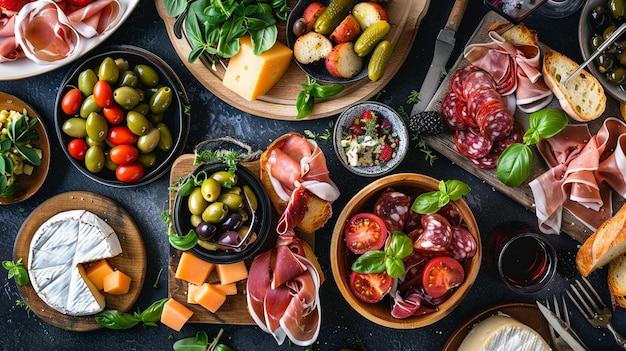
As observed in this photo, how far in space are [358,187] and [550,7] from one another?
0.94 meters

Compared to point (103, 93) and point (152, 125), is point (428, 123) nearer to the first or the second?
point (152, 125)

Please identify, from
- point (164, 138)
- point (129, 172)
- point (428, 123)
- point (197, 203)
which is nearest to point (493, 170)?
point (428, 123)

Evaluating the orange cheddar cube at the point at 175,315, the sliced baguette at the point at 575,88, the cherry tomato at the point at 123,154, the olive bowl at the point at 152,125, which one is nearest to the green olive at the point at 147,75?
the olive bowl at the point at 152,125

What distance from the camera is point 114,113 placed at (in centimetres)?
233

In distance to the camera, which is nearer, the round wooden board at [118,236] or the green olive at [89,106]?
the green olive at [89,106]

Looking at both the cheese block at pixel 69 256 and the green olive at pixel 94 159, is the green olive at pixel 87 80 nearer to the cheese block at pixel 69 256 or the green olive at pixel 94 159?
the green olive at pixel 94 159

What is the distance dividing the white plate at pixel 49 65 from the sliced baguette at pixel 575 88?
4.82 feet

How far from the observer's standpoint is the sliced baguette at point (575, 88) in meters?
2.25

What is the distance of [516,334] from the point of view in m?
2.22

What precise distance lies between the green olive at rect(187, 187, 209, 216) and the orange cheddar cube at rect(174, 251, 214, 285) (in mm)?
192

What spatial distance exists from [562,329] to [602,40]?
39.1 inches

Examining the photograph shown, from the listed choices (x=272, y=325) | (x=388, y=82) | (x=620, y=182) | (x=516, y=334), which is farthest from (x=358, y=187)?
(x=620, y=182)

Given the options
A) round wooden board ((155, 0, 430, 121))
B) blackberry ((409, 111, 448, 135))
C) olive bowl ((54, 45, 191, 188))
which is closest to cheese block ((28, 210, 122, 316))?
olive bowl ((54, 45, 191, 188))

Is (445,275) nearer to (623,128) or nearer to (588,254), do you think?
(588,254)
